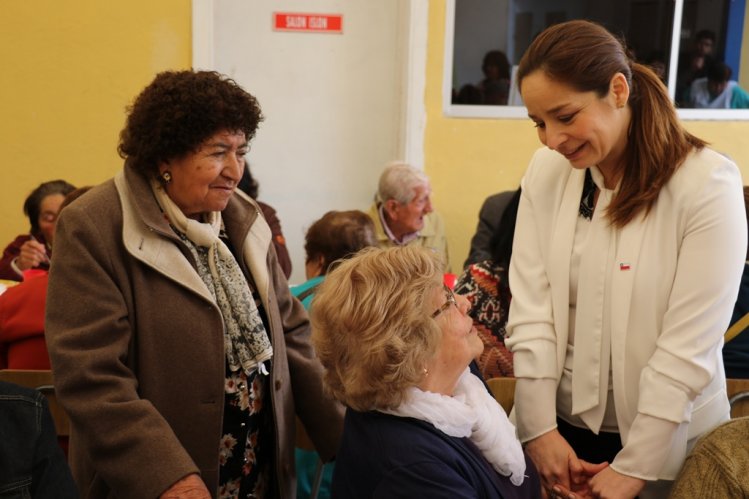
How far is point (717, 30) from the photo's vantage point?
213 inches

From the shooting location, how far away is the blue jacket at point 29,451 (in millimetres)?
1429

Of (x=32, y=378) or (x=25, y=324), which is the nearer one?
(x=32, y=378)

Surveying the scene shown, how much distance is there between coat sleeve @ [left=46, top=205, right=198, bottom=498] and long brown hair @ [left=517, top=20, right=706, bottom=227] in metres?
1.06

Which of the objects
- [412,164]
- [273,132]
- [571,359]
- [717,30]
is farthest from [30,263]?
[717,30]

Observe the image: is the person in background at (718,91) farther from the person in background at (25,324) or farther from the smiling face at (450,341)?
the person in background at (25,324)

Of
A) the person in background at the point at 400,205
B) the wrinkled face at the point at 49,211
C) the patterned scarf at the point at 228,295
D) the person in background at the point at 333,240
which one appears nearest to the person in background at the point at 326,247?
the person in background at the point at 333,240

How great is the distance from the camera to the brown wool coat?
5.93 ft

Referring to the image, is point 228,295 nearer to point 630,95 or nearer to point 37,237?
point 630,95

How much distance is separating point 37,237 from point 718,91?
4.34 meters

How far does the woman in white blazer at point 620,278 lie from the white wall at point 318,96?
3.36m

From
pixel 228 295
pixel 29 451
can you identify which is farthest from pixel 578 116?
pixel 29 451

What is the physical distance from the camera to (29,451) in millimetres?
1458

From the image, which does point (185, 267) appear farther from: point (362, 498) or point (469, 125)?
point (469, 125)

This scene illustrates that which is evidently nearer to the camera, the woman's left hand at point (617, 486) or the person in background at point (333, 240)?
the woman's left hand at point (617, 486)
